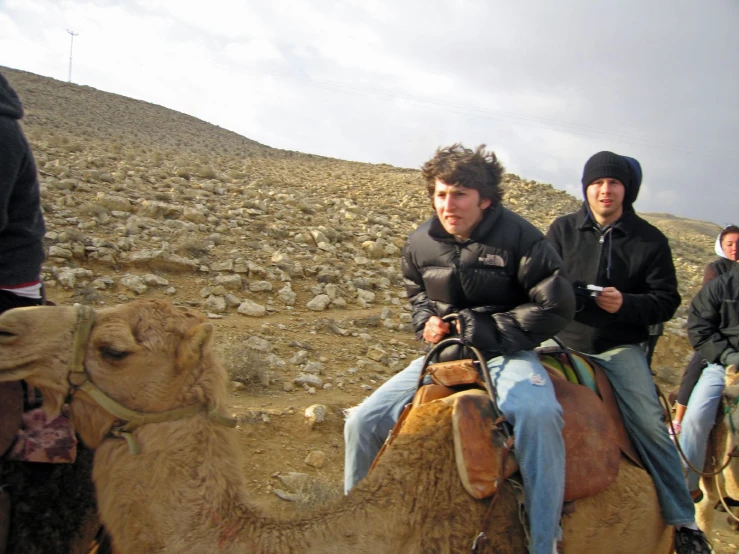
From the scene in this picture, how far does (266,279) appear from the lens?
33.7 feet

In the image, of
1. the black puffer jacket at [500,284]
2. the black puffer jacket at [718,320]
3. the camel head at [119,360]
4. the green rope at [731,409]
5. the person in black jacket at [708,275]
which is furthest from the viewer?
the person in black jacket at [708,275]

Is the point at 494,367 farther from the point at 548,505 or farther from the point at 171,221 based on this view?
the point at 171,221

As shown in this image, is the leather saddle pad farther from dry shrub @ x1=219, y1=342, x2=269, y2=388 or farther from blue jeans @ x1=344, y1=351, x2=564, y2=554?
dry shrub @ x1=219, y1=342, x2=269, y2=388

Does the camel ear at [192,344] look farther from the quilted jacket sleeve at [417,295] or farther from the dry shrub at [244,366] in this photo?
the dry shrub at [244,366]

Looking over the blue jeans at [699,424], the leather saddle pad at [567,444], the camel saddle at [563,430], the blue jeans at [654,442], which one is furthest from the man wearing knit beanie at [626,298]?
the blue jeans at [699,424]

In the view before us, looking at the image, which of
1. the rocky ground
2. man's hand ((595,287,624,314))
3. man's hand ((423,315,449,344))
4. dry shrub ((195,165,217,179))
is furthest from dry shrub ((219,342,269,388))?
dry shrub ((195,165,217,179))

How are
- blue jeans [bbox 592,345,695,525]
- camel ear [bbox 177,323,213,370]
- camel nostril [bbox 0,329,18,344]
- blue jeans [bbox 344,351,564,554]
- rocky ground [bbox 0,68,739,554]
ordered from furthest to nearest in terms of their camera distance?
rocky ground [bbox 0,68,739,554] → blue jeans [bbox 592,345,695,525] → blue jeans [bbox 344,351,564,554] → camel ear [bbox 177,323,213,370] → camel nostril [bbox 0,329,18,344]

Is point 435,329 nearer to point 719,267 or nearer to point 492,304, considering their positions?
point 492,304

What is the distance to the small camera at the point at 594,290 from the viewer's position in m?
3.66

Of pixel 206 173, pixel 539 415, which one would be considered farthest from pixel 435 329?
pixel 206 173

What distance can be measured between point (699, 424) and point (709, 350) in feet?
2.47

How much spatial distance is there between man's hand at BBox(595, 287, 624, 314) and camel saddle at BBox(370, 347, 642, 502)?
39 cm

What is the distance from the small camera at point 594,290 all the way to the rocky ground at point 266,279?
2951mm

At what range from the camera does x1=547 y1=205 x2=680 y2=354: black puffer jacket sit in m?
3.85
